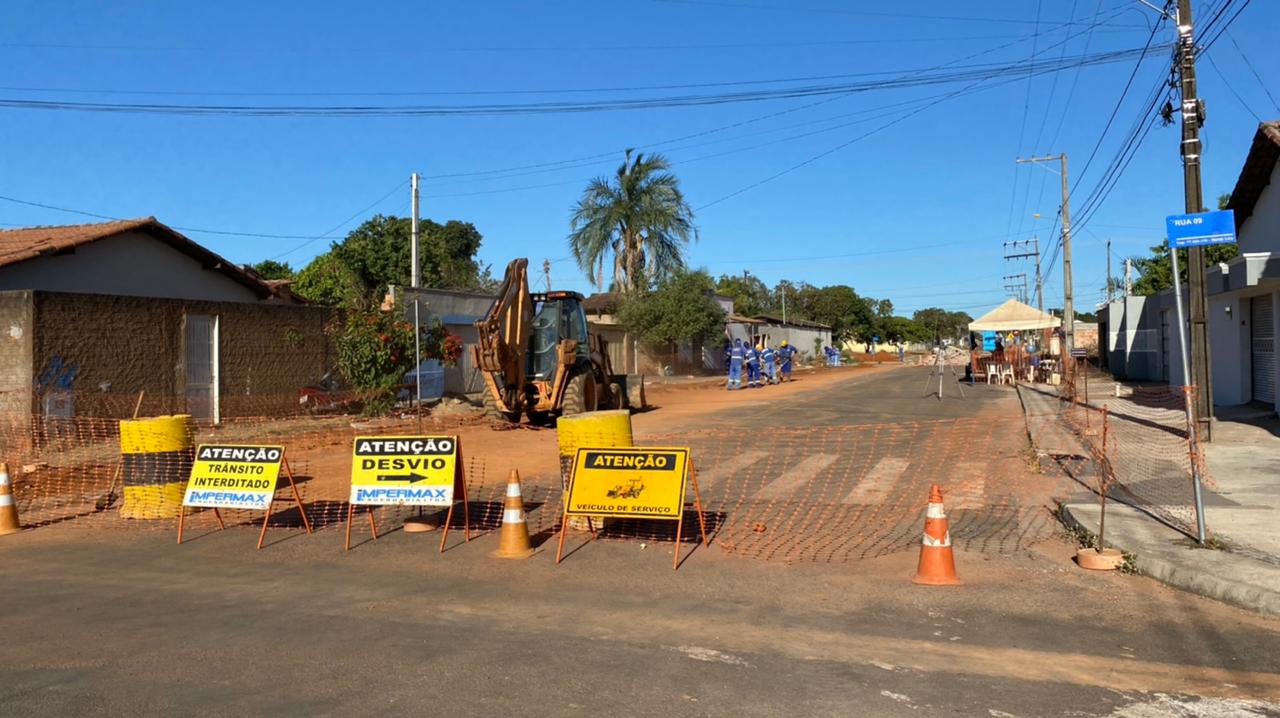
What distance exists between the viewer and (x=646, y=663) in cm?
516

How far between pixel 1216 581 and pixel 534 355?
13985mm

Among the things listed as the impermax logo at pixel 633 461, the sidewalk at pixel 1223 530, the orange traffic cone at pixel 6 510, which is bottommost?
the sidewalk at pixel 1223 530

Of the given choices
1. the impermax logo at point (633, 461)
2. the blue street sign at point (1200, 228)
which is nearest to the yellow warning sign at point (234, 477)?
the impermax logo at point (633, 461)

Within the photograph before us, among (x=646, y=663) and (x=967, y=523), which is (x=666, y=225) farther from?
(x=646, y=663)

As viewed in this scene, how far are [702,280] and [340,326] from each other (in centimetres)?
2471

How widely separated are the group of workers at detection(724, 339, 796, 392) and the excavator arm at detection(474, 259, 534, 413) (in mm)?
18725

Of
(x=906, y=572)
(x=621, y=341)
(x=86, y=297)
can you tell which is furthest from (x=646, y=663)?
(x=621, y=341)

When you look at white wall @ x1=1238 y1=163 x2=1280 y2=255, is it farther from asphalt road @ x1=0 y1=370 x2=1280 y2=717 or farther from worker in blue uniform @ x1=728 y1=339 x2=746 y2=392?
worker in blue uniform @ x1=728 y1=339 x2=746 y2=392

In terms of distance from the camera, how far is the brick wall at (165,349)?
17.1 meters

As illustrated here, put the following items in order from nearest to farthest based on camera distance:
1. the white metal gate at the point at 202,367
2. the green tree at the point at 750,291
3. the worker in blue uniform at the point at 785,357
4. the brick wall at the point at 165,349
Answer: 1. the brick wall at the point at 165,349
2. the white metal gate at the point at 202,367
3. the worker in blue uniform at the point at 785,357
4. the green tree at the point at 750,291

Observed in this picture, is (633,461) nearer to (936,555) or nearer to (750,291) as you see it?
(936,555)

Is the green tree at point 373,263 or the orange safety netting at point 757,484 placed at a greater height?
the green tree at point 373,263

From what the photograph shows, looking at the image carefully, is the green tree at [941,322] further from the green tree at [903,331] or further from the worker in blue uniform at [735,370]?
the worker in blue uniform at [735,370]

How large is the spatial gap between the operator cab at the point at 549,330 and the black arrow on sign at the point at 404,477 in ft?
32.3
